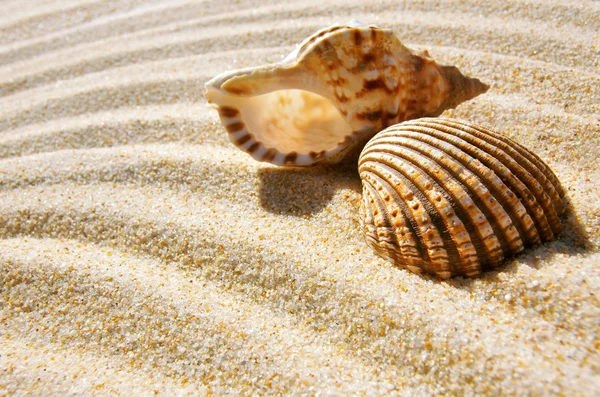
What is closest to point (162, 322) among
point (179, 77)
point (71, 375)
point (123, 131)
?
point (71, 375)

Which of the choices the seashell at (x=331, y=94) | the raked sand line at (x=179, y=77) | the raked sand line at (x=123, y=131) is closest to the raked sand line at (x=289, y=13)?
the raked sand line at (x=179, y=77)

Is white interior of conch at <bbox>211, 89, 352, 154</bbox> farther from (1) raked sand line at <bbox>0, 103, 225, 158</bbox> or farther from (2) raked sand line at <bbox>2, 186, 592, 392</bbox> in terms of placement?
(2) raked sand line at <bbox>2, 186, 592, 392</bbox>

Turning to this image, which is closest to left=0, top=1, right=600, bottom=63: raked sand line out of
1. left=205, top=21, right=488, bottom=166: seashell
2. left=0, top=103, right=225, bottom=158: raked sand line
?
left=205, top=21, right=488, bottom=166: seashell

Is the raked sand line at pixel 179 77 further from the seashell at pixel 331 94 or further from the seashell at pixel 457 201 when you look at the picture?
the seashell at pixel 457 201

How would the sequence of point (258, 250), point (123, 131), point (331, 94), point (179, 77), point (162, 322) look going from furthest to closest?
1. point (179, 77)
2. point (123, 131)
3. point (331, 94)
4. point (258, 250)
5. point (162, 322)

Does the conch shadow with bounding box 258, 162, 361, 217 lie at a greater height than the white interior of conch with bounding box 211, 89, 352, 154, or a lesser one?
lesser

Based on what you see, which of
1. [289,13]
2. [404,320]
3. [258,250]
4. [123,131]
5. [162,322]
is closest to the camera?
[404,320]

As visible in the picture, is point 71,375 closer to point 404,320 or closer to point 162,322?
point 162,322
